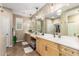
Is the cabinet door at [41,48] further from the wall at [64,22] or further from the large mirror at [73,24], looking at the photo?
the large mirror at [73,24]

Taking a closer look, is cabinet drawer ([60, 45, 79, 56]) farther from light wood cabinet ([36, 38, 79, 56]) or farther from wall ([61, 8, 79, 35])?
wall ([61, 8, 79, 35])

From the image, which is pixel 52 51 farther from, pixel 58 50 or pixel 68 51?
pixel 68 51

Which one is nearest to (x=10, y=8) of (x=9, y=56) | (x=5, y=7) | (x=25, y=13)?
(x=5, y=7)

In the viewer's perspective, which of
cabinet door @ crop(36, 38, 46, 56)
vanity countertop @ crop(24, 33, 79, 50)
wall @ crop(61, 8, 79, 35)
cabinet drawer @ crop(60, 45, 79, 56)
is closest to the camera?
cabinet drawer @ crop(60, 45, 79, 56)

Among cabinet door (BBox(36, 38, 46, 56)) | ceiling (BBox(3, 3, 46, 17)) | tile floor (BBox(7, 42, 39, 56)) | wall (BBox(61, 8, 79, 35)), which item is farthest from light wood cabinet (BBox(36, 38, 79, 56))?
ceiling (BBox(3, 3, 46, 17))

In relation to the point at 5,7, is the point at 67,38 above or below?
below

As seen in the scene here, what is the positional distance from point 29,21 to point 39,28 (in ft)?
1.20

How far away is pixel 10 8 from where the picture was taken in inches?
74.6

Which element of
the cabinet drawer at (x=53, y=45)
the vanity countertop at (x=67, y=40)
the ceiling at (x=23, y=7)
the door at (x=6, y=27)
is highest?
the ceiling at (x=23, y=7)

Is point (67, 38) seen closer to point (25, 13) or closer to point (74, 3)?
point (74, 3)

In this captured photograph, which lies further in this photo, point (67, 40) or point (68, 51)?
point (67, 40)

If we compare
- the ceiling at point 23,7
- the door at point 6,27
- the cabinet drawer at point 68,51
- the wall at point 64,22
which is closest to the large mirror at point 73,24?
the wall at point 64,22

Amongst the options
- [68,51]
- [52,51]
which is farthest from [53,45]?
[68,51]

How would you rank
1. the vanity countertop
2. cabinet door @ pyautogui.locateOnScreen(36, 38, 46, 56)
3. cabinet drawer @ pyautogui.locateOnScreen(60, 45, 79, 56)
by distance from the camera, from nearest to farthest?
1. cabinet drawer @ pyautogui.locateOnScreen(60, 45, 79, 56)
2. the vanity countertop
3. cabinet door @ pyautogui.locateOnScreen(36, 38, 46, 56)
